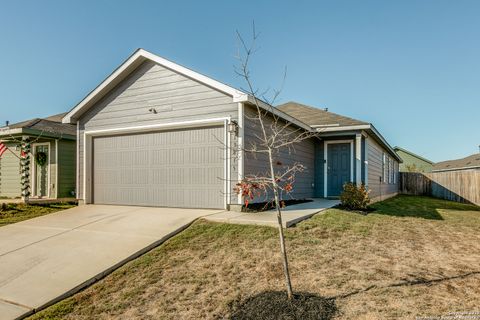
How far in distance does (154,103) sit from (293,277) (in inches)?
261

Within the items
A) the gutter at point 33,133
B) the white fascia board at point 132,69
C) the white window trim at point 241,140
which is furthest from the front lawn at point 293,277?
the gutter at point 33,133

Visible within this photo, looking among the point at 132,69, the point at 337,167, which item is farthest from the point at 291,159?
the point at 132,69

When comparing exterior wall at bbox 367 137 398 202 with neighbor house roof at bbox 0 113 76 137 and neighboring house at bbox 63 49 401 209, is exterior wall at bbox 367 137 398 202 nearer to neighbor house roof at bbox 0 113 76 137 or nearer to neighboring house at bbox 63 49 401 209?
neighboring house at bbox 63 49 401 209

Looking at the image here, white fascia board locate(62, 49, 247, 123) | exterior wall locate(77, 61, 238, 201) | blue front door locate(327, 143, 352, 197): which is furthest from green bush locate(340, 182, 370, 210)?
Answer: white fascia board locate(62, 49, 247, 123)

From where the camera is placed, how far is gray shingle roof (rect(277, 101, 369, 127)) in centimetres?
1114

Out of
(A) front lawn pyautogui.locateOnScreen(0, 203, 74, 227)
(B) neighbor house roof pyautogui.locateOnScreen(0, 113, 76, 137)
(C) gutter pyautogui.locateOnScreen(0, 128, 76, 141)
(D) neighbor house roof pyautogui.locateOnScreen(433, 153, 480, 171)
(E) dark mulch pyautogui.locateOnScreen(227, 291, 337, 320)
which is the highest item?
(B) neighbor house roof pyautogui.locateOnScreen(0, 113, 76, 137)

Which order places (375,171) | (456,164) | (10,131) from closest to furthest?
(10,131)
(375,171)
(456,164)

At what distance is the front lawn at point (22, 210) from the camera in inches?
323

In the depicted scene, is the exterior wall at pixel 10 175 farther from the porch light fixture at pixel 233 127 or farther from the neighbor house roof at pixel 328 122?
the neighbor house roof at pixel 328 122

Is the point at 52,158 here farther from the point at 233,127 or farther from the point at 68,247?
the point at 233,127

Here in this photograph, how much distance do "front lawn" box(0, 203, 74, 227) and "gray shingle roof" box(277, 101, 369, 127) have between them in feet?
30.6

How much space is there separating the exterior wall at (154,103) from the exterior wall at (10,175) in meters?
5.99

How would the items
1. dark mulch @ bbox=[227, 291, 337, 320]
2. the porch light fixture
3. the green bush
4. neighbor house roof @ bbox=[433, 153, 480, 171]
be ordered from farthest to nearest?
neighbor house roof @ bbox=[433, 153, 480, 171], the green bush, the porch light fixture, dark mulch @ bbox=[227, 291, 337, 320]

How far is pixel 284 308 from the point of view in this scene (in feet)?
10.4
